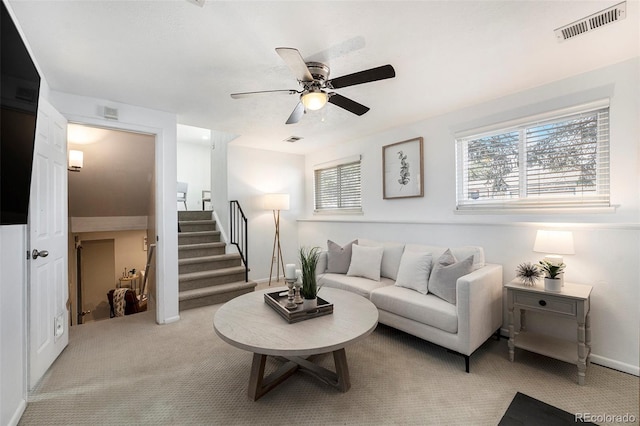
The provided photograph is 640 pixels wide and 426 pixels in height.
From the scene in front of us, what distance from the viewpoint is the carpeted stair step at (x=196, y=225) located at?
497 cm

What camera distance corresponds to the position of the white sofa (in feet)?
7.38

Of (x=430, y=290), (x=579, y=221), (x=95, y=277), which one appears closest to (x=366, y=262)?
(x=430, y=290)

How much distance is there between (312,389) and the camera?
6.56 ft

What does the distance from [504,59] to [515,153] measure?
104 centimetres

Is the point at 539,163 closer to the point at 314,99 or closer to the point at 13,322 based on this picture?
the point at 314,99

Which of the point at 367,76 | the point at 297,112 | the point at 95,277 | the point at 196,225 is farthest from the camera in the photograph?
the point at 95,277

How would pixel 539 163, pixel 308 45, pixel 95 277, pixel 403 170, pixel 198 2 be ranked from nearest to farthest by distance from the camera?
pixel 198 2 → pixel 308 45 → pixel 539 163 → pixel 403 170 → pixel 95 277

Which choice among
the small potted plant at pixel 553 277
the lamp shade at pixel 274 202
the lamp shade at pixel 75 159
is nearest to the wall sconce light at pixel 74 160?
the lamp shade at pixel 75 159

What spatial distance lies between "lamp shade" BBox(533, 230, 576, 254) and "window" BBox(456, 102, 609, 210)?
Result: 14.5 inches

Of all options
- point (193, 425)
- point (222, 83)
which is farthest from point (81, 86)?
point (193, 425)

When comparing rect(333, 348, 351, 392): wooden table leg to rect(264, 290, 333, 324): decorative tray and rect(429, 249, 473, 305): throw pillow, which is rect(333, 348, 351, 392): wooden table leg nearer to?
rect(264, 290, 333, 324): decorative tray

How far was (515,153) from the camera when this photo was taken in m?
2.81

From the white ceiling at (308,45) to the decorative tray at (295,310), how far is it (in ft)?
6.19

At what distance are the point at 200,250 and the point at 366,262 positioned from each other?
107 inches
